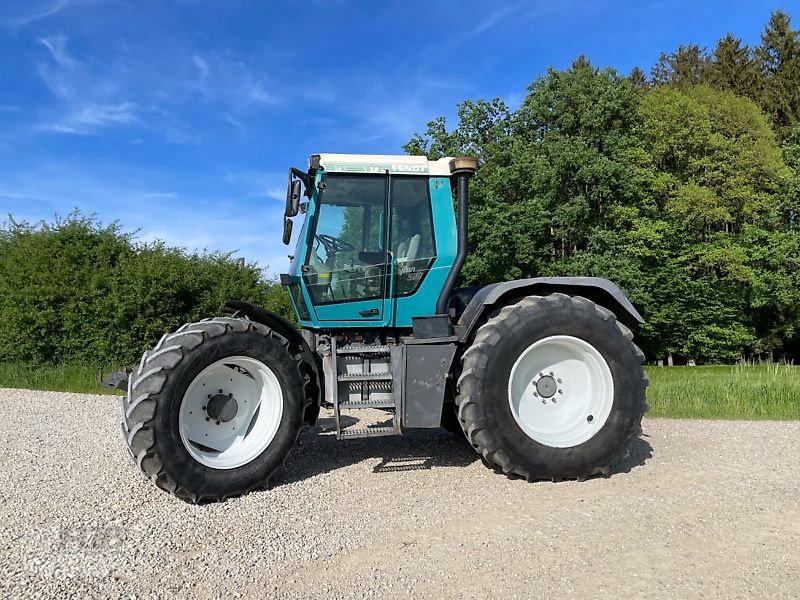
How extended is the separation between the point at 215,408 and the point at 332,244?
1747mm

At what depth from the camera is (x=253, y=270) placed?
57.6 feet

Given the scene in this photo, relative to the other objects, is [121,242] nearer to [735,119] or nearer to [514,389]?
[514,389]

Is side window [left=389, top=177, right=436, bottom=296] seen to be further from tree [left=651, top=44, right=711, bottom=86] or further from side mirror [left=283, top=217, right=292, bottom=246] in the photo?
tree [left=651, top=44, right=711, bottom=86]

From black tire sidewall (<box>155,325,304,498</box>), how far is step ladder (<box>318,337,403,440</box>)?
1.28 ft

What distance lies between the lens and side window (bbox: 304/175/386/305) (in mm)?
5691

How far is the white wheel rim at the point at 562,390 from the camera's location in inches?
214

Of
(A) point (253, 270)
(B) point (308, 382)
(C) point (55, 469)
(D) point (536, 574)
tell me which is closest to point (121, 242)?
(A) point (253, 270)

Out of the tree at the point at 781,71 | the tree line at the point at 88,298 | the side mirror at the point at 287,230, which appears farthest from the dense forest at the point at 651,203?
the side mirror at the point at 287,230

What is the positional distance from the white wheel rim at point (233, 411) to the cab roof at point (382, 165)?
6.22 ft

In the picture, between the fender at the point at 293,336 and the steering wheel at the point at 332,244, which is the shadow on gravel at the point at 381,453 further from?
the steering wheel at the point at 332,244

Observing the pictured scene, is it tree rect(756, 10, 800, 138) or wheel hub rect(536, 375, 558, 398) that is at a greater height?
tree rect(756, 10, 800, 138)

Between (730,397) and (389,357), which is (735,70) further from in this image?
(389,357)

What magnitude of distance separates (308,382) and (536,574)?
257 centimetres

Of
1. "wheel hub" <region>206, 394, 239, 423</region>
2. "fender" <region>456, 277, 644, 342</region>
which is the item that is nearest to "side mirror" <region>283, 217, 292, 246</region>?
"wheel hub" <region>206, 394, 239, 423</region>
